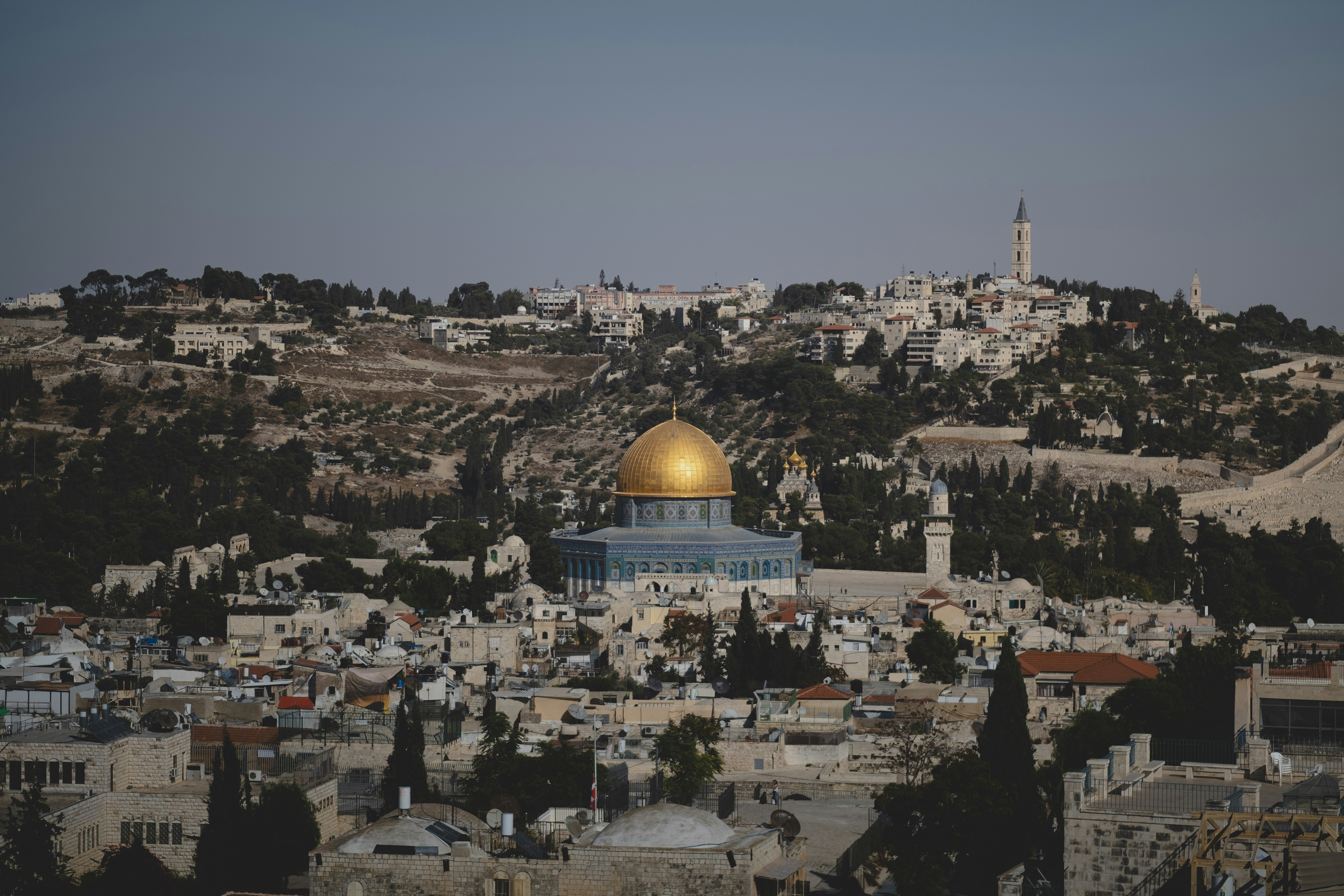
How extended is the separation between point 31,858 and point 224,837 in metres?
1.52

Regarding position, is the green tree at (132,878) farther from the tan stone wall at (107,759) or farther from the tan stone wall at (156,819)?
the tan stone wall at (107,759)

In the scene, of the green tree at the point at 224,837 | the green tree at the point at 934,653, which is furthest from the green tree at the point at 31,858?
the green tree at the point at 934,653

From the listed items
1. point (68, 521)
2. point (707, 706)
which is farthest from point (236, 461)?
point (707, 706)

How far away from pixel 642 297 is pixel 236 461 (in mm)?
77114

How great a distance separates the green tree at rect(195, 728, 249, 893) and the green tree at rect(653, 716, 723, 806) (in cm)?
509

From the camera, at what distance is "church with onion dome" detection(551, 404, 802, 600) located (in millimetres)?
43000

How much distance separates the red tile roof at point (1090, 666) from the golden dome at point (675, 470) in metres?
14.0

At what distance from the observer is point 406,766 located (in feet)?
63.2

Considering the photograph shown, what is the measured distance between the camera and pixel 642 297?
14288 centimetres

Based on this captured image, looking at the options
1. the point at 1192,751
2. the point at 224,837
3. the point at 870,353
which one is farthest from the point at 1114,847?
the point at 870,353

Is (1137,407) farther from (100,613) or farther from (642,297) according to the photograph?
(642,297)

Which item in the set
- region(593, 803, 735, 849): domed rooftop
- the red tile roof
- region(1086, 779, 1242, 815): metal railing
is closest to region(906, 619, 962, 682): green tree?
the red tile roof

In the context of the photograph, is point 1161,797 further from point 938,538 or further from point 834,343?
point 834,343

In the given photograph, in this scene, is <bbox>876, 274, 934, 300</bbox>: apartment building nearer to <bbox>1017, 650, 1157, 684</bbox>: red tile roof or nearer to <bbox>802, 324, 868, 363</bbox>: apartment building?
<bbox>802, 324, 868, 363</bbox>: apartment building
